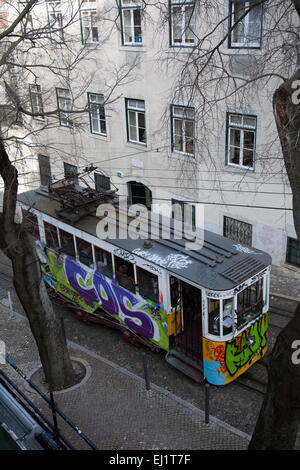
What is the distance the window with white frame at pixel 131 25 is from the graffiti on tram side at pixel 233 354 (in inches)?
444

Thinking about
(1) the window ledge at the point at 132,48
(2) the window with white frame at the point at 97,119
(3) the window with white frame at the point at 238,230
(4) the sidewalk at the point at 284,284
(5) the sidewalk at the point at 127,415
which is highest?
(1) the window ledge at the point at 132,48

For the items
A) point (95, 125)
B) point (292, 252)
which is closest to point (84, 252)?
point (292, 252)

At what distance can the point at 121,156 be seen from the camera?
19.4 meters

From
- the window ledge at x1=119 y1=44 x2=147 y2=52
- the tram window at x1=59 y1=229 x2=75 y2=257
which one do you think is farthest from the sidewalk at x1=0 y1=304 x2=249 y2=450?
the window ledge at x1=119 y1=44 x2=147 y2=52

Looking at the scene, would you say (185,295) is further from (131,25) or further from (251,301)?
(131,25)

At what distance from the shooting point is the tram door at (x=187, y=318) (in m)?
10.3

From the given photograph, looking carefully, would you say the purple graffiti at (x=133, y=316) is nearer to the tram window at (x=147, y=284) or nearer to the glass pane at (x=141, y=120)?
the tram window at (x=147, y=284)

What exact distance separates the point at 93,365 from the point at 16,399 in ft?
15.7

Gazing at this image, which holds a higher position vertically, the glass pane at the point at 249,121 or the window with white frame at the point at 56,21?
the window with white frame at the point at 56,21

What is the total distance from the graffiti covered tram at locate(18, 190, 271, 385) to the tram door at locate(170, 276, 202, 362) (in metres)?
0.02

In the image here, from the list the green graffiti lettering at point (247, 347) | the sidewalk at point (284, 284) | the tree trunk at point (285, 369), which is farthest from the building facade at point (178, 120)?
the tree trunk at point (285, 369)

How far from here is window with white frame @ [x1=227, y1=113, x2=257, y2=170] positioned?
583 inches

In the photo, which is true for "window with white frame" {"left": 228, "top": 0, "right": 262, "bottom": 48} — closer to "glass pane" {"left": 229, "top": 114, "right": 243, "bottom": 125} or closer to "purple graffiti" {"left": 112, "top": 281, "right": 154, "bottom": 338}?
"glass pane" {"left": 229, "top": 114, "right": 243, "bottom": 125}

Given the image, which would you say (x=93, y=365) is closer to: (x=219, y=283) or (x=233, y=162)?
(x=219, y=283)
